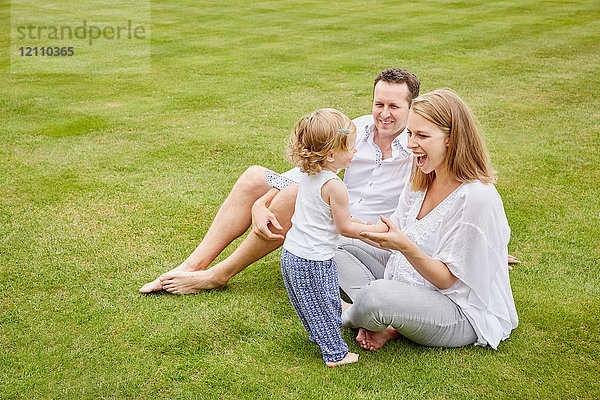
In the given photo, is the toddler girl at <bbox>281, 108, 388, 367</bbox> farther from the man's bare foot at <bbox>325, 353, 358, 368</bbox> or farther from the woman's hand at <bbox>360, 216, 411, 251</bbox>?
the woman's hand at <bbox>360, 216, 411, 251</bbox>

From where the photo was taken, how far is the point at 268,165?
5941mm

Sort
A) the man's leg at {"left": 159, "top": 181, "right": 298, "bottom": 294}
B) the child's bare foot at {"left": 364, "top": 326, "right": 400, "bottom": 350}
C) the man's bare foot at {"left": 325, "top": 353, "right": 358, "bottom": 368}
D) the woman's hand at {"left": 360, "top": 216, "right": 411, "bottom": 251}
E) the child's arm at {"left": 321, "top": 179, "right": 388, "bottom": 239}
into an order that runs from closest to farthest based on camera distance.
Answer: the woman's hand at {"left": 360, "top": 216, "right": 411, "bottom": 251}
the child's arm at {"left": 321, "top": 179, "right": 388, "bottom": 239}
the man's bare foot at {"left": 325, "top": 353, "right": 358, "bottom": 368}
the child's bare foot at {"left": 364, "top": 326, "right": 400, "bottom": 350}
the man's leg at {"left": 159, "top": 181, "right": 298, "bottom": 294}

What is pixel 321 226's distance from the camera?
3.07 metres

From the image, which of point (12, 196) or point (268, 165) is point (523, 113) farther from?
point (12, 196)

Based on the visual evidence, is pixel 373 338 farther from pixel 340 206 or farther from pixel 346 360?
A: pixel 340 206

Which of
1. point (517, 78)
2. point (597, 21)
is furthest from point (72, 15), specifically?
point (597, 21)

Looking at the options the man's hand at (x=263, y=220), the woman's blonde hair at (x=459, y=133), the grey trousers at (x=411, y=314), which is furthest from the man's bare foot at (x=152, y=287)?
the woman's blonde hair at (x=459, y=133)

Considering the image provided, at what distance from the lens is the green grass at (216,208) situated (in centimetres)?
309

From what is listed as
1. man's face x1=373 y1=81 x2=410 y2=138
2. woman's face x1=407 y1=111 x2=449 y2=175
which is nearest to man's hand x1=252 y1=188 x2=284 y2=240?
man's face x1=373 y1=81 x2=410 y2=138

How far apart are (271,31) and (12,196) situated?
8.72 metres

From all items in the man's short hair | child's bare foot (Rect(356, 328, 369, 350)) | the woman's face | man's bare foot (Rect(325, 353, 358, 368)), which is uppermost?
the man's short hair

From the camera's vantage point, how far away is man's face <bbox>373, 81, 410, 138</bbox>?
3.71 meters

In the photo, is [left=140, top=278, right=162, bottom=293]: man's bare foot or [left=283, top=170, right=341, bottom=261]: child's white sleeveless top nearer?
[left=283, top=170, right=341, bottom=261]: child's white sleeveless top

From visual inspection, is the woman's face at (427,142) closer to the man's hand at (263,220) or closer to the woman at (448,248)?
the woman at (448,248)
